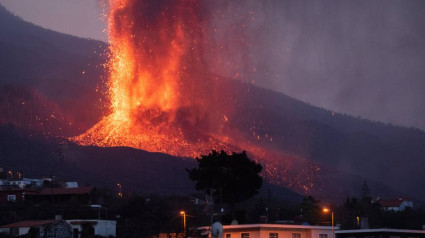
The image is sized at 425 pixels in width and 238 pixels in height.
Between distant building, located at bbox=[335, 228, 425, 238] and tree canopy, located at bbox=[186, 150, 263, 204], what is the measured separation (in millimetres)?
34024

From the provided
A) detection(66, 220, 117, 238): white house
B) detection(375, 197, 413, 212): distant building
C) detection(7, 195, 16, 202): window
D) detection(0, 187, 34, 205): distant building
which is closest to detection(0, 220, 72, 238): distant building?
detection(66, 220, 117, 238): white house

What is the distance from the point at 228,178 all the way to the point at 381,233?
39.2m

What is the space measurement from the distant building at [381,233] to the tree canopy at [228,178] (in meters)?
34.0

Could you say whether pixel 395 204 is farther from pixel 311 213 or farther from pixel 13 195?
pixel 13 195

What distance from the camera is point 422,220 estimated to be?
133 m

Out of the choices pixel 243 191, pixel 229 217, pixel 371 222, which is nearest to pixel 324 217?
pixel 371 222

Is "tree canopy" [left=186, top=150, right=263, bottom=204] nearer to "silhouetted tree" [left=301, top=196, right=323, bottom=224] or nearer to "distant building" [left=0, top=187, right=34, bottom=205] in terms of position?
"silhouetted tree" [left=301, top=196, right=323, bottom=224]

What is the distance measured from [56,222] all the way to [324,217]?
139ft

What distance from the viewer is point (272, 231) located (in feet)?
237

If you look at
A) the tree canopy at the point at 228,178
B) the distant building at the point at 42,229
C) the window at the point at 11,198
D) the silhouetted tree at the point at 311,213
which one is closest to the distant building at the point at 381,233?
the tree canopy at the point at 228,178

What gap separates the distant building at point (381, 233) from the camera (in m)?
70.4

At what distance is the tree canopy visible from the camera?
107m

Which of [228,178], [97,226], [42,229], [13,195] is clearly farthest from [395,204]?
[42,229]

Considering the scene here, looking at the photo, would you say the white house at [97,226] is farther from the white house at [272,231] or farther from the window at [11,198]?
the window at [11,198]
